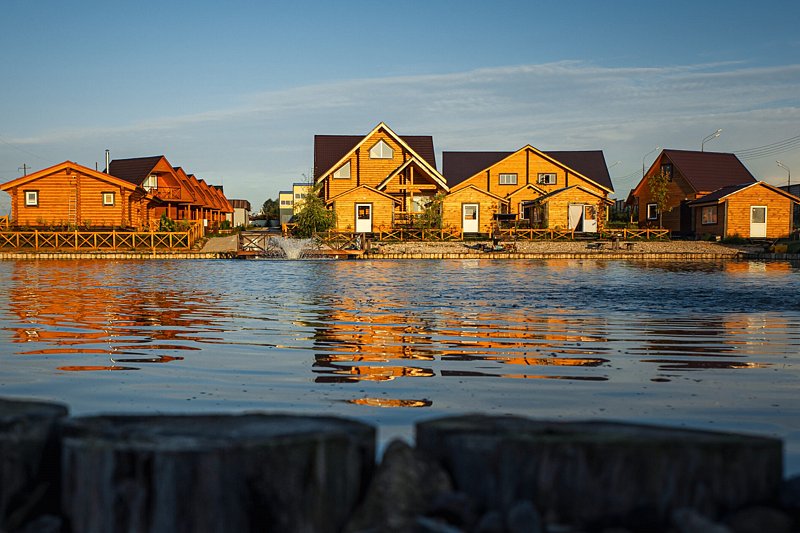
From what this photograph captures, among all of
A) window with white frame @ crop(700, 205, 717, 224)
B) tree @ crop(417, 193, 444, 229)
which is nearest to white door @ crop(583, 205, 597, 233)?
window with white frame @ crop(700, 205, 717, 224)

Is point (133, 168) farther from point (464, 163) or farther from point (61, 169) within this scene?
point (464, 163)

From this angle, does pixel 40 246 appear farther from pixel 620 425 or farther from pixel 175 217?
pixel 620 425

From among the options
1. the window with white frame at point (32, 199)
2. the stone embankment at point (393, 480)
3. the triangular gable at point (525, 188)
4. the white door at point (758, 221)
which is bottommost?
the stone embankment at point (393, 480)

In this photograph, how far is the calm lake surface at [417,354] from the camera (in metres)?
5.70

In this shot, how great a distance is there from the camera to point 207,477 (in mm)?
2941

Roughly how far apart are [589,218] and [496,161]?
32.4ft

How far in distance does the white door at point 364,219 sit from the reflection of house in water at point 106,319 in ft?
98.0

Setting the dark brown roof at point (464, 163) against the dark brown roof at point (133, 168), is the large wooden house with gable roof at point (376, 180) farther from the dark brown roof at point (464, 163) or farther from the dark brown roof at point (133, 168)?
the dark brown roof at point (133, 168)

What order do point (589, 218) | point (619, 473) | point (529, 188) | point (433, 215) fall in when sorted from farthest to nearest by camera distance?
point (529, 188), point (589, 218), point (433, 215), point (619, 473)

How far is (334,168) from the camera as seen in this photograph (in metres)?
52.9

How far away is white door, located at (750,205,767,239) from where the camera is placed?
48.9m

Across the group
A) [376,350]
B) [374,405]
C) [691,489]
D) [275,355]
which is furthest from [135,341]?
[691,489]

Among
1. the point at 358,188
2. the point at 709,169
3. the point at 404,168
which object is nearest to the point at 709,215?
the point at 709,169

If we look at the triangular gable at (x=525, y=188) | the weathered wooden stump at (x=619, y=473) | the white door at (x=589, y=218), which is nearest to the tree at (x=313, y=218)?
the triangular gable at (x=525, y=188)
